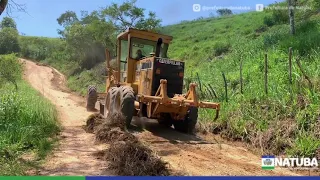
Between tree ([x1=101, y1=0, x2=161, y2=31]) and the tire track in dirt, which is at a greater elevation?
tree ([x1=101, y1=0, x2=161, y2=31])

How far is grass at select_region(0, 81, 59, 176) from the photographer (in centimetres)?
562

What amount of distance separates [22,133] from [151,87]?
3196mm

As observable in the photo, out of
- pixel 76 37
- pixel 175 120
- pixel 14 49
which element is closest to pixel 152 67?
pixel 175 120

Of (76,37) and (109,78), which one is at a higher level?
(76,37)

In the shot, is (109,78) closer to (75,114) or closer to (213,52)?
(75,114)

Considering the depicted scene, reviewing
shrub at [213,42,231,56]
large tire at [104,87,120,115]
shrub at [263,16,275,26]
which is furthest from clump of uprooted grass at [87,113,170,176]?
shrub at [263,16,275,26]

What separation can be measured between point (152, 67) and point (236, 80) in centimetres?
408

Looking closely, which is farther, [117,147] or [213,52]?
[213,52]

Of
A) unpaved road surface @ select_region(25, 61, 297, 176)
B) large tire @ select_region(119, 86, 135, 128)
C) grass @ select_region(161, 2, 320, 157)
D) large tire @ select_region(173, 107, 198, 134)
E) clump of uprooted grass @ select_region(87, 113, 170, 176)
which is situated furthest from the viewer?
large tire @ select_region(173, 107, 198, 134)

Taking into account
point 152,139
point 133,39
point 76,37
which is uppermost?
point 76,37

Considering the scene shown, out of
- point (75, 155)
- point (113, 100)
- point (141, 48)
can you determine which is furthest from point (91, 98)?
point (75, 155)

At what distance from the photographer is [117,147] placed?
5957 millimetres

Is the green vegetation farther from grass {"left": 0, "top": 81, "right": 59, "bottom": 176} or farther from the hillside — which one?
the hillside

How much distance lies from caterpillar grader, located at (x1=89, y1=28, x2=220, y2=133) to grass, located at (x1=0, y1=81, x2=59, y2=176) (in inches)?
69.8
